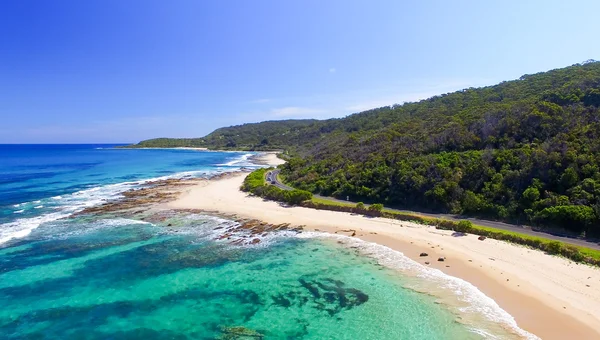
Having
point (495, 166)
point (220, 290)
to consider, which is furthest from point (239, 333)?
point (495, 166)

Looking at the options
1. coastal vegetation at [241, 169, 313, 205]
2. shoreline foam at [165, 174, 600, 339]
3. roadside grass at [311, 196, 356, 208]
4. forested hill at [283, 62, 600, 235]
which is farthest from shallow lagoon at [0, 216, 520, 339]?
forested hill at [283, 62, 600, 235]

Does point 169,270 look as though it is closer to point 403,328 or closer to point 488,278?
point 403,328

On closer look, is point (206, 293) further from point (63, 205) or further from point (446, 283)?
point (63, 205)

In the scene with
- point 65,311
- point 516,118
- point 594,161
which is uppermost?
point 516,118

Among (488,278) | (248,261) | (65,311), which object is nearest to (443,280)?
(488,278)

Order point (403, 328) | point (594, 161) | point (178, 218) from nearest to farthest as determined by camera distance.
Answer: point (403, 328), point (594, 161), point (178, 218)

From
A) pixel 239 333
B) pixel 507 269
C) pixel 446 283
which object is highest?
pixel 507 269
